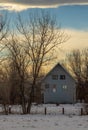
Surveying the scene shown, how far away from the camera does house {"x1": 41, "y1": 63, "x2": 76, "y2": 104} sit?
81812 millimetres

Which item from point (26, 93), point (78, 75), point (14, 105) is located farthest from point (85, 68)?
point (26, 93)

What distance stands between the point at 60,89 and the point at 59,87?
1.82 ft

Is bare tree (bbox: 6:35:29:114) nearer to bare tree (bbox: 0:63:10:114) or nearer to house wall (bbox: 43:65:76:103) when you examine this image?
bare tree (bbox: 0:63:10:114)

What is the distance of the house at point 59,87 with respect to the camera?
81.8 meters

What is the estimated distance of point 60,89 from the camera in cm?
8356

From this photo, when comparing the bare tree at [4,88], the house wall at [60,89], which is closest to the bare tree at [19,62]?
the bare tree at [4,88]

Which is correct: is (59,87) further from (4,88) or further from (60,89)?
(4,88)

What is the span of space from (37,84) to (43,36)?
19.8 feet

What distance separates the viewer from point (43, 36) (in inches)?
1673

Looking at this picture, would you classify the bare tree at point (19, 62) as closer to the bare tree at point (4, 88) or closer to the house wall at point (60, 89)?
the bare tree at point (4, 88)
